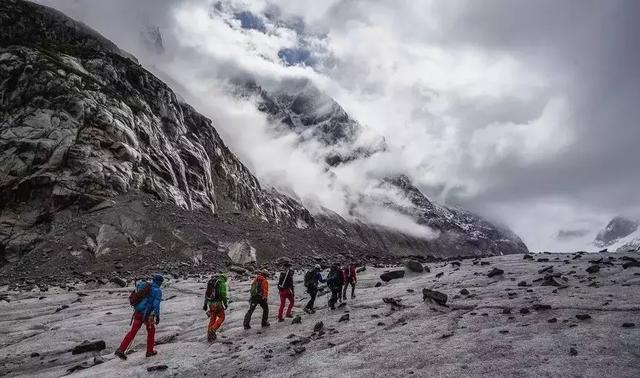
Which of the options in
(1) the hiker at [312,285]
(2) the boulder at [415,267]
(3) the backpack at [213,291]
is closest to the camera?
(3) the backpack at [213,291]

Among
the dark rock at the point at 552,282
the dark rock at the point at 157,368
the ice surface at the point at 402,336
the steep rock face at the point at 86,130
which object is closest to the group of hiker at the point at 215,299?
the ice surface at the point at 402,336

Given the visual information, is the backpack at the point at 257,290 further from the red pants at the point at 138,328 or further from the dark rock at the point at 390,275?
the dark rock at the point at 390,275

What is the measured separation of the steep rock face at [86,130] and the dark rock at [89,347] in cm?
5052

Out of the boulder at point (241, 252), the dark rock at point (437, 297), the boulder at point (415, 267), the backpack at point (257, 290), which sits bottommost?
the dark rock at point (437, 297)

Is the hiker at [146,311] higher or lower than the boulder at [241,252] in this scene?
lower

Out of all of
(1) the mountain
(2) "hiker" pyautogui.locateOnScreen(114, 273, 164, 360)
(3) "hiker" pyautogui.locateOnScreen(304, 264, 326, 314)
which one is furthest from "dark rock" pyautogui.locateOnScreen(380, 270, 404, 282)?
(1) the mountain

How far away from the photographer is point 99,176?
6719cm

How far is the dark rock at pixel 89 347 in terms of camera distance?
56.9 ft

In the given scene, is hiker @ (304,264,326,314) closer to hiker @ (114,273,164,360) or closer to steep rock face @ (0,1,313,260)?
hiker @ (114,273,164,360)

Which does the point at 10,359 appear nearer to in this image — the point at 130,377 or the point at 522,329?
the point at 130,377

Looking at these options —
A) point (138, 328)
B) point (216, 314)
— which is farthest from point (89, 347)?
point (216, 314)

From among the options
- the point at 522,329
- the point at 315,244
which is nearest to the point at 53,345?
the point at 522,329

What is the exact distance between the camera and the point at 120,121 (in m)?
79.8

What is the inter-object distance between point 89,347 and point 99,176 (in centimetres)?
5570
